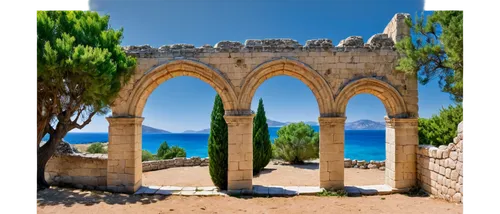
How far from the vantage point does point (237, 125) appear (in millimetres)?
7809

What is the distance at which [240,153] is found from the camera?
7.75 m

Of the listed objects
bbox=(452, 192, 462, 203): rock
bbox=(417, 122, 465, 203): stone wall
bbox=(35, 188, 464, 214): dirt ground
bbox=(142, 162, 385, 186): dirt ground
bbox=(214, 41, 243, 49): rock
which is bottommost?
bbox=(142, 162, 385, 186): dirt ground

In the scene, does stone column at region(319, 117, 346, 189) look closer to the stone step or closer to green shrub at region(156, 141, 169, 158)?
the stone step

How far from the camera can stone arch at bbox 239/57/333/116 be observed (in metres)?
7.76

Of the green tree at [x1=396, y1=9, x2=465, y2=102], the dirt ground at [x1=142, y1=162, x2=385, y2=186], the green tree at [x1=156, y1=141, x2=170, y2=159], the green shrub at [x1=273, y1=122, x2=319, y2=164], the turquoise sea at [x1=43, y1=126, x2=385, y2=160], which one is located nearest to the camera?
the green tree at [x1=396, y1=9, x2=465, y2=102]

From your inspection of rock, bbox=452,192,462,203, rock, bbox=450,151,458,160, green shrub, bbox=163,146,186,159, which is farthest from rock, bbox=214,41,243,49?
green shrub, bbox=163,146,186,159

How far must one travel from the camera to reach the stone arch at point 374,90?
25.4 feet

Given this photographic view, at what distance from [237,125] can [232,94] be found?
2.85 feet

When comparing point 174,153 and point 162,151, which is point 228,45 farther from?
point 162,151

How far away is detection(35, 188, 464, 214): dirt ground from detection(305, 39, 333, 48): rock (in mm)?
4077

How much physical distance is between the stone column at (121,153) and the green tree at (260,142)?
5.19 m
